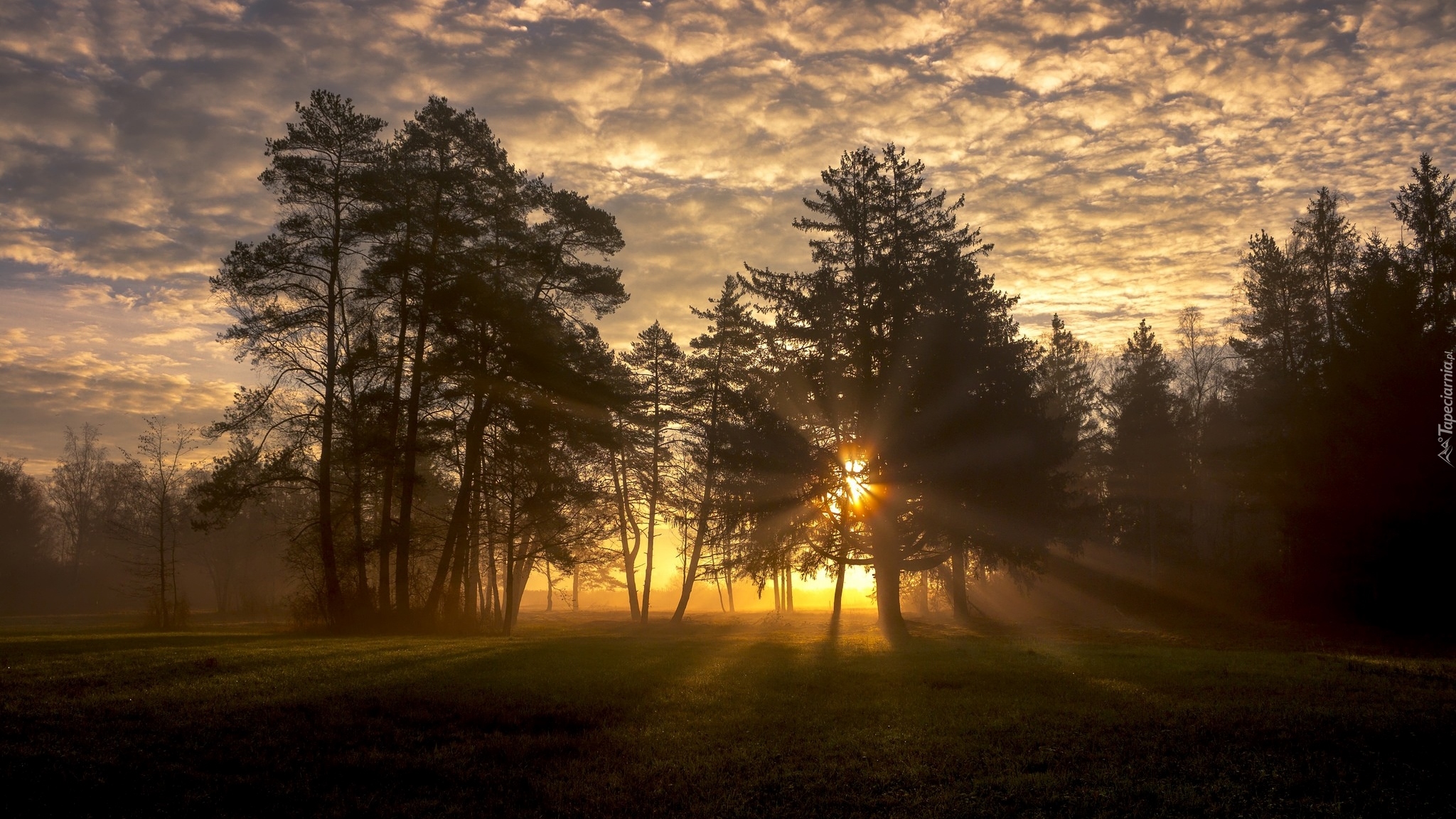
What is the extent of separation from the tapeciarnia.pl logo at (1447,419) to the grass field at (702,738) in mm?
12213

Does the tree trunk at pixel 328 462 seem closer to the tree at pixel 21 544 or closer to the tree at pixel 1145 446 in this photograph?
the tree at pixel 1145 446

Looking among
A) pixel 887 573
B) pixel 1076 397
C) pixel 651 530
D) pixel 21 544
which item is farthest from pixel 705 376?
pixel 21 544

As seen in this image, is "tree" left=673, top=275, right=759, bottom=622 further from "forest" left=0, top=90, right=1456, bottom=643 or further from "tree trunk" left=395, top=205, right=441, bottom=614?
"tree trunk" left=395, top=205, right=441, bottom=614

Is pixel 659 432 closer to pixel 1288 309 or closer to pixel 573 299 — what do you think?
pixel 573 299

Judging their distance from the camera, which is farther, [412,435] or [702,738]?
[412,435]

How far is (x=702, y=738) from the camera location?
10.4m

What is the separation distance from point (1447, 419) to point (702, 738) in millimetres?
28445

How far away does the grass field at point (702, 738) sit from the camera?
7965mm

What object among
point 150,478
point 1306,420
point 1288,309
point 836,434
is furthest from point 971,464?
point 150,478

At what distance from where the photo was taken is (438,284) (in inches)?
1075

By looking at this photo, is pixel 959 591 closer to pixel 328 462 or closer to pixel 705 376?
pixel 705 376

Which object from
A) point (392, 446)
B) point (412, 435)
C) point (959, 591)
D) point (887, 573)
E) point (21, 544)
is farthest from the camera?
point (21, 544)

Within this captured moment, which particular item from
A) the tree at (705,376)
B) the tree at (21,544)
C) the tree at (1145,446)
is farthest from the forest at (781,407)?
the tree at (21,544)

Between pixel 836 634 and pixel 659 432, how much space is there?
15996 mm
